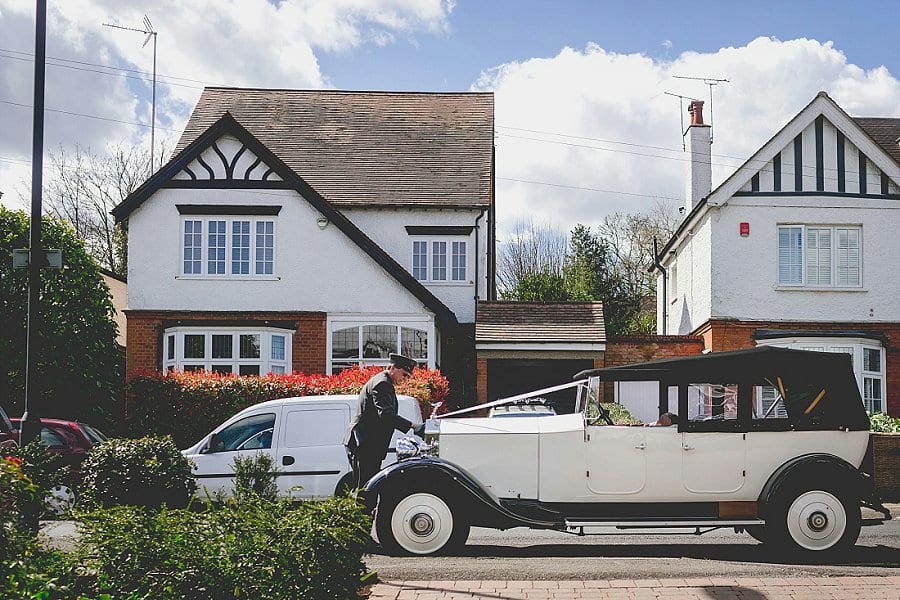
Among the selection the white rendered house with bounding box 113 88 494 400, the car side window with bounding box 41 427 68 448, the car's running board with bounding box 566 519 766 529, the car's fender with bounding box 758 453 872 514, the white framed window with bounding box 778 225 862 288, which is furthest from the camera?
the white framed window with bounding box 778 225 862 288

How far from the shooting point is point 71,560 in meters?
6.28

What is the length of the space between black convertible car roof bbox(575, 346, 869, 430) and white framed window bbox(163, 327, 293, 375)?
14479mm

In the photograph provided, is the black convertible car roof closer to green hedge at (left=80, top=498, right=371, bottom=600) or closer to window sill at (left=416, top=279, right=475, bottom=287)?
green hedge at (left=80, top=498, right=371, bottom=600)

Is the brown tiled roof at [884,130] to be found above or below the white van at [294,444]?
above

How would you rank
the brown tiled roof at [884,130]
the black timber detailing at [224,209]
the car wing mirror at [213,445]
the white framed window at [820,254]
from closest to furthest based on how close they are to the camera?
the car wing mirror at [213,445]
the black timber detailing at [224,209]
the white framed window at [820,254]
the brown tiled roof at [884,130]

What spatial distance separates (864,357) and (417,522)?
17.3 meters

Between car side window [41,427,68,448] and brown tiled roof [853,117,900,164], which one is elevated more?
brown tiled roof [853,117,900,164]

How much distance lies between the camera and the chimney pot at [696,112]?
29.0m

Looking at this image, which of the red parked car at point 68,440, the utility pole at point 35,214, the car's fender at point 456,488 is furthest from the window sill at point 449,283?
the car's fender at point 456,488

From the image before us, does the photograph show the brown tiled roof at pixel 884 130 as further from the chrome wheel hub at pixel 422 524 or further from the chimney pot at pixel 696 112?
the chrome wheel hub at pixel 422 524

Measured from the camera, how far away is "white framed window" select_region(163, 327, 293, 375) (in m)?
23.9

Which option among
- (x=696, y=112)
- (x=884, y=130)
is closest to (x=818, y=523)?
(x=696, y=112)

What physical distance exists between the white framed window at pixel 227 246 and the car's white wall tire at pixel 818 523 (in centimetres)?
1650

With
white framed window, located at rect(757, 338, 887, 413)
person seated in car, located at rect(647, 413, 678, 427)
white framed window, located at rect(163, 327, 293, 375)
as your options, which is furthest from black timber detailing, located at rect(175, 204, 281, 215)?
person seated in car, located at rect(647, 413, 678, 427)
